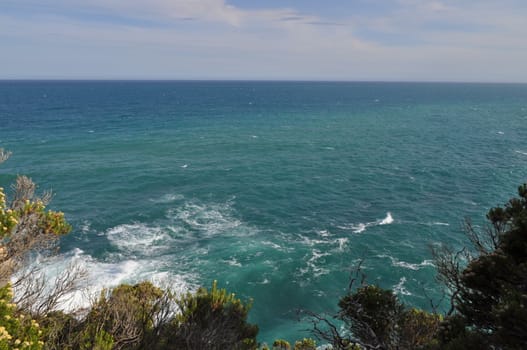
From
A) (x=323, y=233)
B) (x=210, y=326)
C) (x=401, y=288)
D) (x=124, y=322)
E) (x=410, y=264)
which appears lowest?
(x=401, y=288)

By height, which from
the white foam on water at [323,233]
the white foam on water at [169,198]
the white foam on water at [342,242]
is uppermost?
the white foam on water at [169,198]

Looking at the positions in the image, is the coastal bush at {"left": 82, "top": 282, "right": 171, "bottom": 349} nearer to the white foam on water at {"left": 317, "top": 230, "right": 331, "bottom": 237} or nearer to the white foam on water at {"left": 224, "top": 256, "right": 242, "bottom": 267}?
the white foam on water at {"left": 224, "top": 256, "right": 242, "bottom": 267}

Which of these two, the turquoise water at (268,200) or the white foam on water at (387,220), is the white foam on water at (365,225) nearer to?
the white foam on water at (387,220)

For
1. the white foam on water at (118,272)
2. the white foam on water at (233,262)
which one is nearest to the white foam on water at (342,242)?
the white foam on water at (233,262)

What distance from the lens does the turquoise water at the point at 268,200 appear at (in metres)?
42.4

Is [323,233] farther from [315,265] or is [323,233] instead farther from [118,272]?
[118,272]

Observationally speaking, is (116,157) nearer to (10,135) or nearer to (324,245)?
(10,135)

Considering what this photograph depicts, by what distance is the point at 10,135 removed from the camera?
108188mm

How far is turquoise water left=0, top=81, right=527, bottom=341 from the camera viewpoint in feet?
139

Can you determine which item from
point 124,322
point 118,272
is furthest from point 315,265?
point 124,322

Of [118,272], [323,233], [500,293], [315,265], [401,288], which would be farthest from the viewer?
[323,233]

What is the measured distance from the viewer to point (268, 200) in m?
64.1

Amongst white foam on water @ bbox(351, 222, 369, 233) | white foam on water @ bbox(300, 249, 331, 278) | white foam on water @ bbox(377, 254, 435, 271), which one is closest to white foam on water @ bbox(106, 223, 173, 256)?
white foam on water @ bbox(300, 249, 331, 278)

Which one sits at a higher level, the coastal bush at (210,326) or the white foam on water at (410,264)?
the coastal bush at (210,326)
